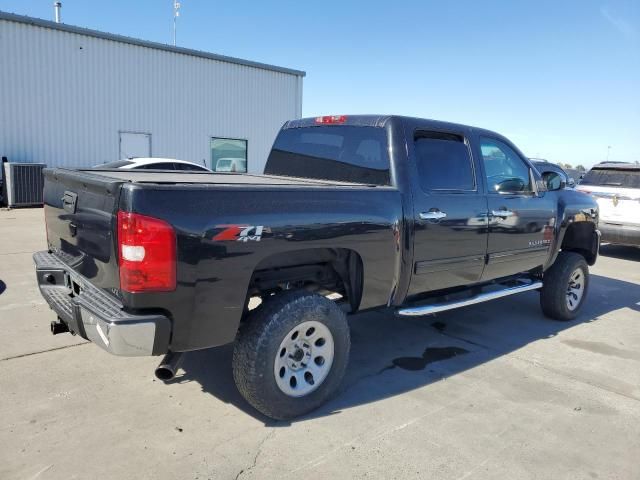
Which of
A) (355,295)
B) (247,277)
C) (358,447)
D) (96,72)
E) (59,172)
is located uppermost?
(96,72)

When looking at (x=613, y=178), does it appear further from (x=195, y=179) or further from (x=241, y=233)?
(x=241, y=233)

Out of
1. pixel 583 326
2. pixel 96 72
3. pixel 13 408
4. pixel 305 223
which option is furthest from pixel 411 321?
pixel 96 72

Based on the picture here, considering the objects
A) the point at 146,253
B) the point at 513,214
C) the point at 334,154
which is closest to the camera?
the point at 146,253

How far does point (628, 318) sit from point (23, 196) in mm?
14830

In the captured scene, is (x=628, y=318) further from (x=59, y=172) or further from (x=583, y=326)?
(x=59, y=172)

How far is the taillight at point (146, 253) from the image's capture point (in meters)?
2.57

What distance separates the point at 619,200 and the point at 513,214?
596cm

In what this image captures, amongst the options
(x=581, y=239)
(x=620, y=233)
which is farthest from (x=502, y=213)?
(x=620, y=233)

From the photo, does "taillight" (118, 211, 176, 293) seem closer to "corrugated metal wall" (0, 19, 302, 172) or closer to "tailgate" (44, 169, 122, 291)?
"tailgate" (44, 169, 122, 291)

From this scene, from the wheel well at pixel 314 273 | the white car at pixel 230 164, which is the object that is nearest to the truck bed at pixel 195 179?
the wheel well at pixel 314 273

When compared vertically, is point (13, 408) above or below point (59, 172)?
below

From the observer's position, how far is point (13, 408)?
3.28 m

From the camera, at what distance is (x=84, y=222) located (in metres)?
3.14

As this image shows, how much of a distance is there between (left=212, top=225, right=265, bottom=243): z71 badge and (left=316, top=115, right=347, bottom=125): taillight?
6.22 ft
